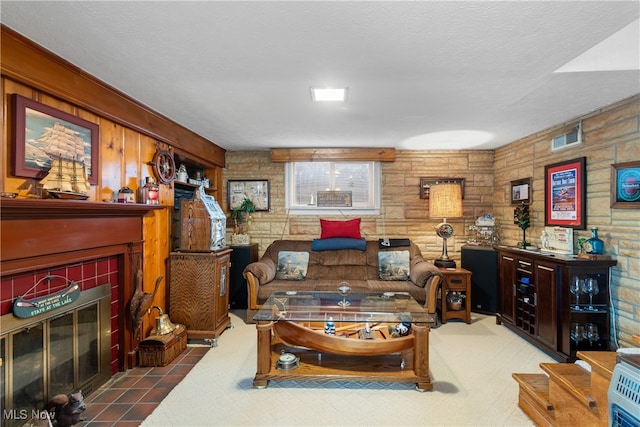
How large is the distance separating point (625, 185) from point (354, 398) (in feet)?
9.03

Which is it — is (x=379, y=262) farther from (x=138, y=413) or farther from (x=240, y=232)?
(x=138, y=413)

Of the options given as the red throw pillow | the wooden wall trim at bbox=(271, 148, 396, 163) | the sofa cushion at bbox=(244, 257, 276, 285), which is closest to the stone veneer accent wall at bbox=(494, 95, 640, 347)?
the wooden wall trim at bbox=(271, 148, 396, 163)

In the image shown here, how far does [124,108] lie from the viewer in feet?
8.51

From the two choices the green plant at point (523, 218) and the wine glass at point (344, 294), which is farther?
the green plant at point (523, 218)

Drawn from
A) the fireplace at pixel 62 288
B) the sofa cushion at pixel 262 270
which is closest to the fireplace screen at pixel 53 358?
the fireplace at pixel 62 288

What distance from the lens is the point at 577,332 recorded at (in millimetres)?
2787

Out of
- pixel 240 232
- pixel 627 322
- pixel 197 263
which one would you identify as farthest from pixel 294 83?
pixel 627 322

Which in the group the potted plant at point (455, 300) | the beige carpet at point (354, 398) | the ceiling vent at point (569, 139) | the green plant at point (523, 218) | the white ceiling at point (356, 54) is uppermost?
the white ceiling at point (356, 54)

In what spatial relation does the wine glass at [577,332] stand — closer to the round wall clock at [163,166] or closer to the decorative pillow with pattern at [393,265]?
the decorative pillow with pattern at [393,265]

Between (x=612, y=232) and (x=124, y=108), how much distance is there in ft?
14.0

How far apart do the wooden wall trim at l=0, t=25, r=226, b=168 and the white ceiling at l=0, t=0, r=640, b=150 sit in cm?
7

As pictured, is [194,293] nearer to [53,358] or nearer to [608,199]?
[53,358]

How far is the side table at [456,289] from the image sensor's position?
383cm

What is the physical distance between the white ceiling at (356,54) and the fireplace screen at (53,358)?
168 centimetres
